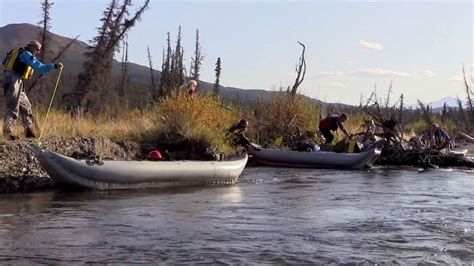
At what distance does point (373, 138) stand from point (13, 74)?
43.1ft

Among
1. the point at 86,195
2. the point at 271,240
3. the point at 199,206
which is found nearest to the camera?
the point at 271,240

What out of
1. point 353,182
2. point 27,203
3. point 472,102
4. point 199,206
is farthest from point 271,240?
point 472,102

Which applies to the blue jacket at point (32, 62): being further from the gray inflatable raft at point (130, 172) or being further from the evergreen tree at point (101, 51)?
the evergreen tree at point (101, 51)

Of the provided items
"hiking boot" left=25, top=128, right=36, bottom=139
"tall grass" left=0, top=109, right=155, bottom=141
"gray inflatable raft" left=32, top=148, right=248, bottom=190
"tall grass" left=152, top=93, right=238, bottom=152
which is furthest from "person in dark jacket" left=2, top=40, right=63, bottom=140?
"tall grass" left=152, top=93, right=238, bottom=152

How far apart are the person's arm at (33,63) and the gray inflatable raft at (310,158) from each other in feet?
29.0

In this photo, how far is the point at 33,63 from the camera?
1255cm

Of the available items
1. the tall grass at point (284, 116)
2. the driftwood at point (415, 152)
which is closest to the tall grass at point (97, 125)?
the tall grass at point (284, 116)

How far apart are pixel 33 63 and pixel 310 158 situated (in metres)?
9.75

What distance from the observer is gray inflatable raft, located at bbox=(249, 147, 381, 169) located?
20.0 metres

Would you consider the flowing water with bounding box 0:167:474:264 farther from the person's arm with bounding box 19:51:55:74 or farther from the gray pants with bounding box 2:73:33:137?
the person's arm with bounding box 19:51:55:74

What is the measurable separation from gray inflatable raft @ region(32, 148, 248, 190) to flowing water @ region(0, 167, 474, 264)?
26cm

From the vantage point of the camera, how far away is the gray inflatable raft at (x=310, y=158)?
20.0 m

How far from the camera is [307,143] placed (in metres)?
20.5

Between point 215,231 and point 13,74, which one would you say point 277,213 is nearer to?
point 215,231
